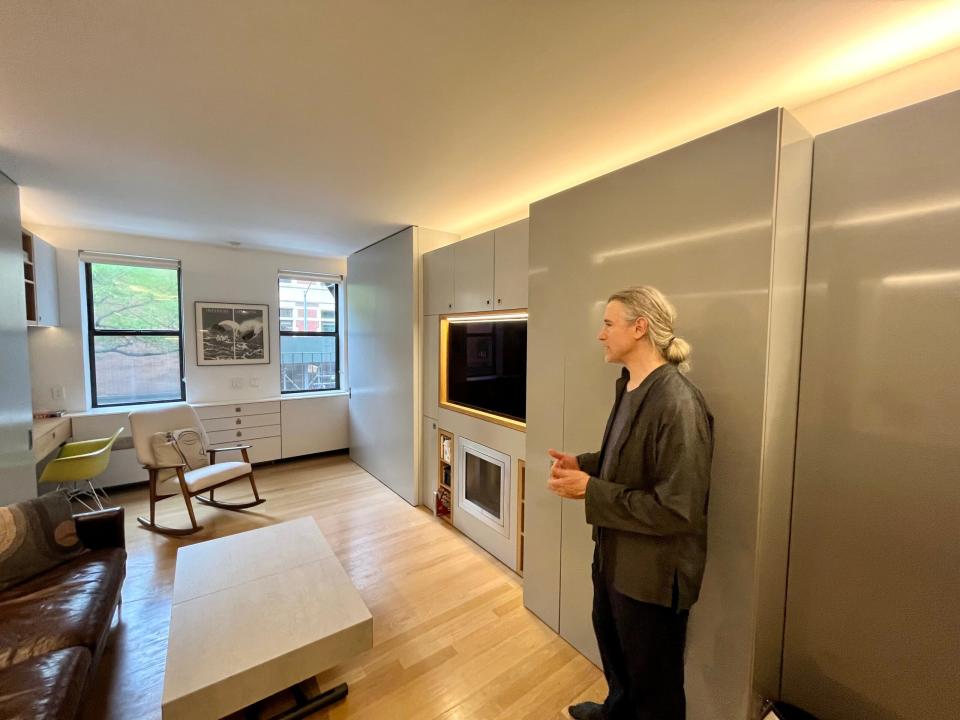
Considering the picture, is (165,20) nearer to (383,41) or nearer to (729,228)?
(383,41)

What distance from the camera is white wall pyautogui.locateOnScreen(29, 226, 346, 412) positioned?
11.5 ft

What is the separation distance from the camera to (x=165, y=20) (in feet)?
3.89

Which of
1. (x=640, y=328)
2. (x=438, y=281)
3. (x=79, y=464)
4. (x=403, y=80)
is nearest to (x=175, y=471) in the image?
(x=79, y=464)

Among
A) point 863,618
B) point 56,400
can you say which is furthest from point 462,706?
point 56,400

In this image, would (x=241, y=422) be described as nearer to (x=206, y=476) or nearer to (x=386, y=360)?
(x=206, y=476)

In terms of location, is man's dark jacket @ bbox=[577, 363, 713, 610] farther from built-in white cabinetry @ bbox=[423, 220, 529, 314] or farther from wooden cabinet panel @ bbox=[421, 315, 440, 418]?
wooden cabinet panel @ bbox=[421, 315, 440, 418]

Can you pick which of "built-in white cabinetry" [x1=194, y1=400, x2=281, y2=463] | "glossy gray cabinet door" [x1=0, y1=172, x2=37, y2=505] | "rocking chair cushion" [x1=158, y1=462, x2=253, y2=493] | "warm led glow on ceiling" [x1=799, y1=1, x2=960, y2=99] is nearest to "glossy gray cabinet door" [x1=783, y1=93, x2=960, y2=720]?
"warm led glow on ceiling" [x1=799, y1=1, x2=960, y2=99]

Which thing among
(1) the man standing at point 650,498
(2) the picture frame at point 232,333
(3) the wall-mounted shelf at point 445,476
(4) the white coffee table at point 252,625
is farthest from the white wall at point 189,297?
(1) the man standing at point 650,498

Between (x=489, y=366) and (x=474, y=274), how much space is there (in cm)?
68

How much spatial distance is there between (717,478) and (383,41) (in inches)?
75.3

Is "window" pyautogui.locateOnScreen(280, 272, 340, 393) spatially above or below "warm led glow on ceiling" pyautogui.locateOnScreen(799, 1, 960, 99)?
below

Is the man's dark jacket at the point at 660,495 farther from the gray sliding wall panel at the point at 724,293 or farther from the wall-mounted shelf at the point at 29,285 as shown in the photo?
the wall-mounted shelf at the point at 29,285

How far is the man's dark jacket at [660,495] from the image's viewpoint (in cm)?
109

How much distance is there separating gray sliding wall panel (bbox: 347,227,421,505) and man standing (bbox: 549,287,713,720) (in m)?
2.37
